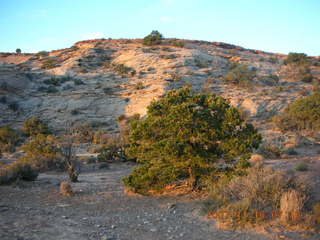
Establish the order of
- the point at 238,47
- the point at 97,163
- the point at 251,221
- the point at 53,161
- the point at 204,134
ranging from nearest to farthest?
1. the point at 251,221
2. the point at 204,134
3. the point at 53,161
4. the point at 97,163
5. the point at 238,47

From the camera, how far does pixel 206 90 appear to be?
111 ft

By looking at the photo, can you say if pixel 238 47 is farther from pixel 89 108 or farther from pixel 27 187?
pixel 27 187

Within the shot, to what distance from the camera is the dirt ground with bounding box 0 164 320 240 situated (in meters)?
5.98

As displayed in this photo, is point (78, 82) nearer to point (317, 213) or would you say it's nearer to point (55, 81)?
point (55, 81)

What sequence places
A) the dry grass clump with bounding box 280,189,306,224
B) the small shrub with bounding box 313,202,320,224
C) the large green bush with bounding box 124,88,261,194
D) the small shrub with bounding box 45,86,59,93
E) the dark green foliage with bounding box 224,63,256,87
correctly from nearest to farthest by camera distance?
the small shrub with bounding box 313,202,320,224
the dry grass clump with bounding box 280,189,306,224
the large green bush with bounding box 124,88,261,194
the dark green foliage with bounding box 224,63,256,87
the small shrub with bounding box 45,86,59,93

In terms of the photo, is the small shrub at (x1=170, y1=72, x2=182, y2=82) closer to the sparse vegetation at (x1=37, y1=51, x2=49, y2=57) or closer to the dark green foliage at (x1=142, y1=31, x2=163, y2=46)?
the dark green foliage at (x1=142, y1=31, x2=163, y2=46)

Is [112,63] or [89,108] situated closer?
[89,108]

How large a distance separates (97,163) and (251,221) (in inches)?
483

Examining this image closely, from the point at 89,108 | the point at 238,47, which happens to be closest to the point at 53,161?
the point at 89,108

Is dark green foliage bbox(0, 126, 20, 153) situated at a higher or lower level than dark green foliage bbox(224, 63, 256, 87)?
lower

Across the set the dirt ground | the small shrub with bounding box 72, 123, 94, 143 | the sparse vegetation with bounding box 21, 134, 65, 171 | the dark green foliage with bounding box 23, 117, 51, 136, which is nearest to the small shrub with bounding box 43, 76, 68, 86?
the dark green foliage with bounding box 23, 117, 51, 136

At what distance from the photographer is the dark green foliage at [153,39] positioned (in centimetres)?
5655

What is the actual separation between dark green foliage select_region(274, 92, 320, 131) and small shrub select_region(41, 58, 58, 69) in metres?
35.3

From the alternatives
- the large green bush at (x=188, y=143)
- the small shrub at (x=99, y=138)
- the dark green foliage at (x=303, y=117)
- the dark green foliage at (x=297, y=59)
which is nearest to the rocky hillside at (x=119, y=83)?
the dark green foliage at (x=297, y=59)
